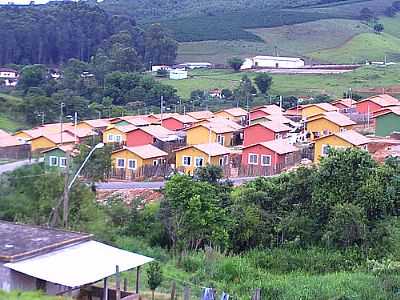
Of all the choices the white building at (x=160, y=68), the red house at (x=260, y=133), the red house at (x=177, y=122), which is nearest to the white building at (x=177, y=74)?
the white building at (x=160, y=68)

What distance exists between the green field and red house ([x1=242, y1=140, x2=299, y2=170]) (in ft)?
65.6

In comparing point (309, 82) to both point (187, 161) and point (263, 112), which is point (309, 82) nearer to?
point (263, 112)

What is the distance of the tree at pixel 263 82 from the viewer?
152 ft

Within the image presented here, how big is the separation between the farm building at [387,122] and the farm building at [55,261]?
66.7 feet

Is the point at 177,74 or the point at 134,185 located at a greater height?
the point at 177,74

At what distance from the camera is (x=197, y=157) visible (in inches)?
1034

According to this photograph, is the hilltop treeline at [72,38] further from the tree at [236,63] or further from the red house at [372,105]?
the red house at [372,105]

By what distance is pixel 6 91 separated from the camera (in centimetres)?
4334

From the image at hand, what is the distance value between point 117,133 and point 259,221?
13.8 metres

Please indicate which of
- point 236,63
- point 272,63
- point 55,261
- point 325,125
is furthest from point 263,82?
point 55,261

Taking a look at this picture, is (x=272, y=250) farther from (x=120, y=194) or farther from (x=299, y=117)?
(x=299, y=117)

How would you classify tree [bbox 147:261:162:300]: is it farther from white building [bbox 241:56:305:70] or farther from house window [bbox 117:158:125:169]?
white building [bbox 241:56:305:70]

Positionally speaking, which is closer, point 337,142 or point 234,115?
point 337,142

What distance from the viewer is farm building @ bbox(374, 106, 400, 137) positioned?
30844 millimetres
